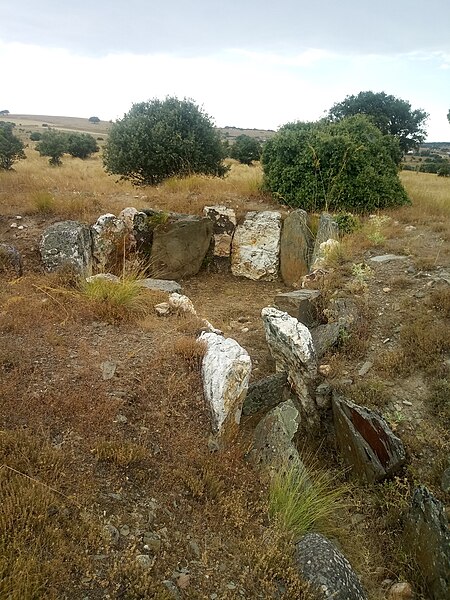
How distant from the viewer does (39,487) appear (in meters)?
2.73

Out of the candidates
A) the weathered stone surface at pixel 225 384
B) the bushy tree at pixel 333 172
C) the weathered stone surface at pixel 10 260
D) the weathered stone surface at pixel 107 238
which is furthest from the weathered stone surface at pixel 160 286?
the bushy tree at pixel 333 172

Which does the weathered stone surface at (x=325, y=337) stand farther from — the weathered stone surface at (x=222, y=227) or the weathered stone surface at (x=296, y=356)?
the weathered stone surface at (x=222, y=227)

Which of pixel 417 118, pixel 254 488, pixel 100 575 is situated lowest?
pixel 254 488

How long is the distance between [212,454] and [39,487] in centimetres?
128

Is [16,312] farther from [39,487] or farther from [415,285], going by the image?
[415,285]

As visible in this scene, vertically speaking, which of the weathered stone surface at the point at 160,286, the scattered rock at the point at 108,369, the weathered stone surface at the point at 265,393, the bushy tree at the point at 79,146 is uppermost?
the scattered rock at the point at 108,369

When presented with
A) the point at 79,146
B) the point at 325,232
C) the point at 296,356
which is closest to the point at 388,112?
the point at 79,146

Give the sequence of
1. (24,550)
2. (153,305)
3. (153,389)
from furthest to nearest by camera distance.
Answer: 1. (153,305)
2. (153,389)
3. (24,550)

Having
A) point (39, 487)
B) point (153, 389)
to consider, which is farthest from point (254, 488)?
point (39, 487)

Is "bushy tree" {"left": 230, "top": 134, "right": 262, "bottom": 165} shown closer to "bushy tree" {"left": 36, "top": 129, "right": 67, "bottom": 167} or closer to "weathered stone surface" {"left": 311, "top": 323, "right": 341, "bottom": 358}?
"bushy tree" {"left": 36, "top": 129, "right": 67, "bottom": 167}

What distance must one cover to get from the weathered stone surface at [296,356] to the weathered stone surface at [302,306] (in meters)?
1.21

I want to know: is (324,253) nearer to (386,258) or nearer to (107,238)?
(386,258)

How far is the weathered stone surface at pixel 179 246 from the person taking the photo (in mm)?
7961

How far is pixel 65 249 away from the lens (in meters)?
6.86
